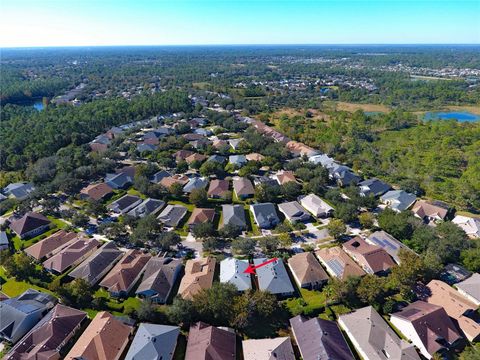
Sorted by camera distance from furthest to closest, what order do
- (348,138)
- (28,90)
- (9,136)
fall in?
(28,90) < (348,138) < (9,136)

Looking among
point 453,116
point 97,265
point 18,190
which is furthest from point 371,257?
point 453,116

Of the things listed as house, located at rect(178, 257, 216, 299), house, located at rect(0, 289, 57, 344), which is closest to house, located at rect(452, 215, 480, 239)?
house, located at rect(178, 257, 216, 299)

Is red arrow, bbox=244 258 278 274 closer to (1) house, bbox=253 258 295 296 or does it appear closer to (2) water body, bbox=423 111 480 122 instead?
(1) house, bbox=253 258 295 296

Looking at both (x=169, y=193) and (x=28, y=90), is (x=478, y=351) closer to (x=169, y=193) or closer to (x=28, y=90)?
(x=169, y=193)

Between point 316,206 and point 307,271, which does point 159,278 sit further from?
point 316,206

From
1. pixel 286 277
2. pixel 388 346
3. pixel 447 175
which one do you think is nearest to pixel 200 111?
pixel 447 175
